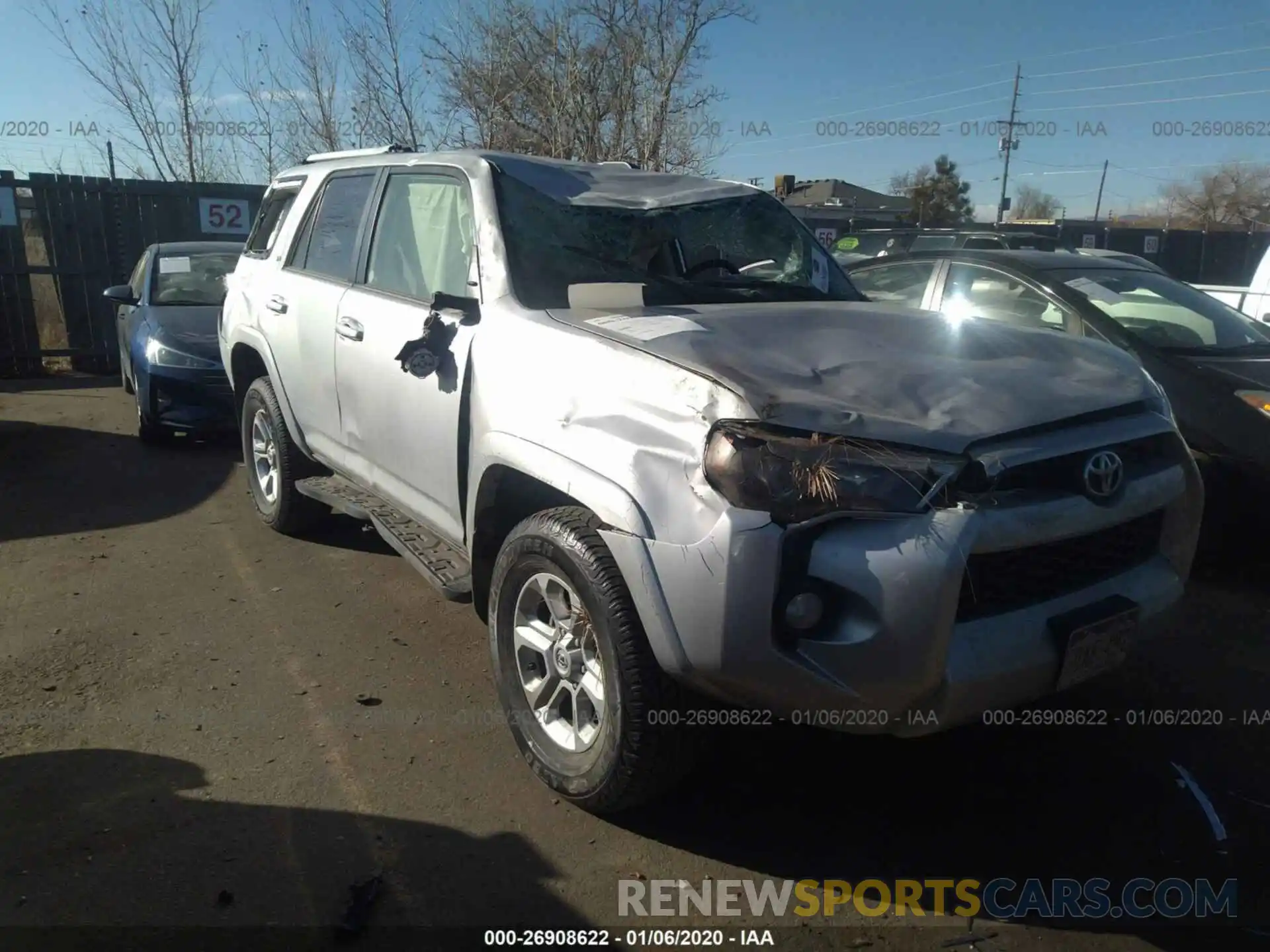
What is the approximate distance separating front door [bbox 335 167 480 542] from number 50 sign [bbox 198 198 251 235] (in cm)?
1033

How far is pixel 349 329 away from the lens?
13.6 feet

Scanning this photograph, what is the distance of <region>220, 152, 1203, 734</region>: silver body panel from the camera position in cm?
227

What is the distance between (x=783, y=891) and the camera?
2648mm

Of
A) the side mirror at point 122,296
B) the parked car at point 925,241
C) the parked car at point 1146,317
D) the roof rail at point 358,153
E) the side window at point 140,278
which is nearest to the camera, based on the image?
the parked car at point 1146,317

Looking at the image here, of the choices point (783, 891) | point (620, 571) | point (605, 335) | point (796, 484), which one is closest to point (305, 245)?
point (605, 335)

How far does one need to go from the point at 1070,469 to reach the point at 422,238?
2.64m

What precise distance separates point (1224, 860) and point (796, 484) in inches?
68.5

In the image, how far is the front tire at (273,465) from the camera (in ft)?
17.1

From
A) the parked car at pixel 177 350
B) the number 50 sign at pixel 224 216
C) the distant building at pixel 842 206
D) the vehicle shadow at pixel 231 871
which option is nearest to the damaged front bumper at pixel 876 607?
the vehicle shadow at pixel 231 871

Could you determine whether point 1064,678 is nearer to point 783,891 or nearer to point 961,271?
point 783,891

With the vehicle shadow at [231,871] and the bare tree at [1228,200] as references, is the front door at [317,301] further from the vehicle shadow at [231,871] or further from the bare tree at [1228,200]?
the bare tree at [1228,200]

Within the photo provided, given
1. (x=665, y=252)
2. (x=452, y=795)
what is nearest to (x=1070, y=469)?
(x=665, y=252)

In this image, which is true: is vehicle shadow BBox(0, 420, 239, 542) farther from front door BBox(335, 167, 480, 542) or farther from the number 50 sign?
the number 50 sign

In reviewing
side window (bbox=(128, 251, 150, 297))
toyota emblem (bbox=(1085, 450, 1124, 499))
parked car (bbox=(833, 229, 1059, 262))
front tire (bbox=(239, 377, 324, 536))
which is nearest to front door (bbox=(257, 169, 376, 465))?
front tire (bbox=(239, 377, 324, 536))
